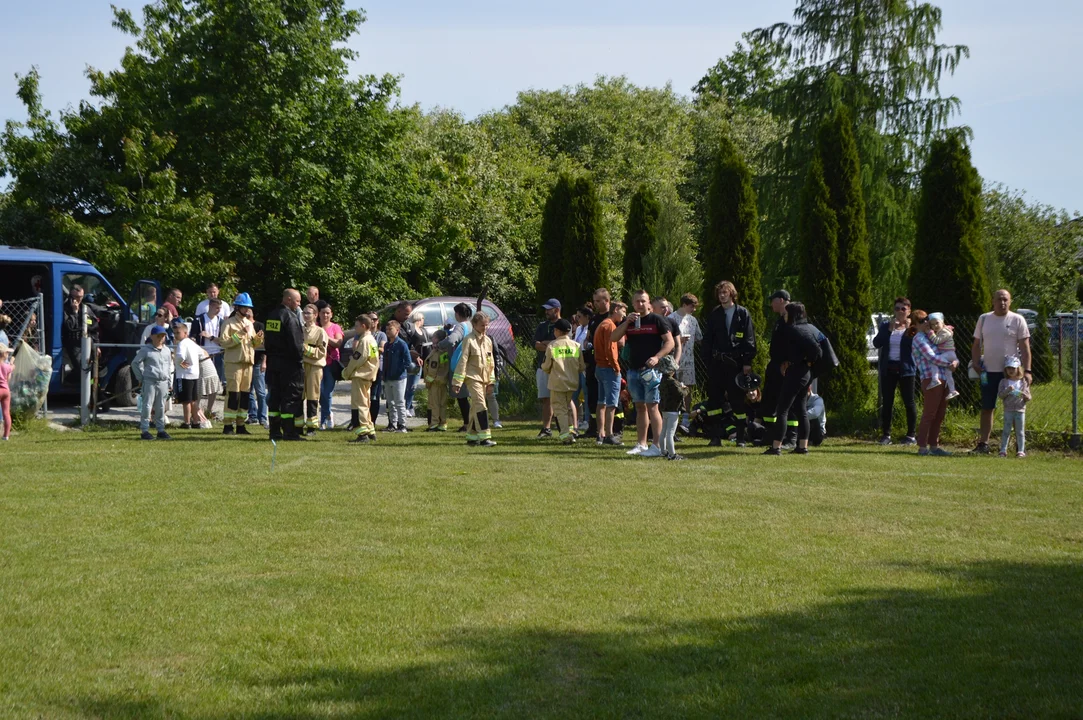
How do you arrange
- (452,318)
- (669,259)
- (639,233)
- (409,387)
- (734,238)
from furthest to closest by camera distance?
(452,318), (639,233), (669,259), (409,387), (734,238)

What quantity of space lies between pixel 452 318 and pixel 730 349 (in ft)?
34.2

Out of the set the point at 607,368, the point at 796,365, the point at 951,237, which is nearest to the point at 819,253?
the point at 951,237

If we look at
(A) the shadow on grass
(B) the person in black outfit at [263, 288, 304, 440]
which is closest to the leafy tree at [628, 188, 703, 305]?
(B) the person in black outfit at [263, 288, 304, 440]

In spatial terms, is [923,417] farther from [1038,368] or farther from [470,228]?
[470,228]

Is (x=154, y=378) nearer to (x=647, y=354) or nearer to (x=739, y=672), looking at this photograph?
(x=647, y=354)

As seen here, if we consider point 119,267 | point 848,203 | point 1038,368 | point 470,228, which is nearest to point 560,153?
point 470,228

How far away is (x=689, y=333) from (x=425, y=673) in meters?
10.8

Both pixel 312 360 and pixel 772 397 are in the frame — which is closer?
pixel 772 397

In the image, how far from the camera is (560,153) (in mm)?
56594

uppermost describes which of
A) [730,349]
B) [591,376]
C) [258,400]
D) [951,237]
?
[951,237]

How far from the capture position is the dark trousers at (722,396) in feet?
49.6

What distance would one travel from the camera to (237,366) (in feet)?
55.7

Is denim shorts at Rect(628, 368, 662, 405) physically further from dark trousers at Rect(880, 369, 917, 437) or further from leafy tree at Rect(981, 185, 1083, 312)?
leafy tree at Rect(981, 185, 1083, 312)

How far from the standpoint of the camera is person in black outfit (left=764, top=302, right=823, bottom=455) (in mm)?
13922
